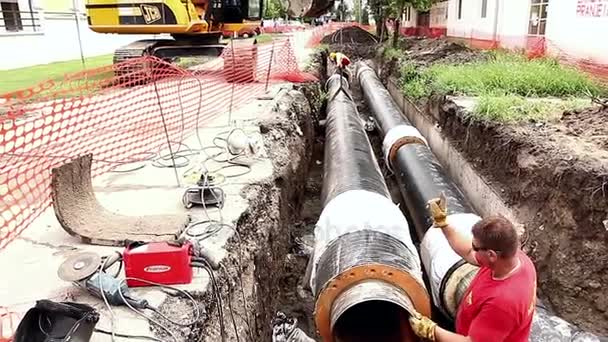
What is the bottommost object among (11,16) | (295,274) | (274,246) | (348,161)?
(295,274)

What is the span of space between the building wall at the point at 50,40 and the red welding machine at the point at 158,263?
45.2 ft

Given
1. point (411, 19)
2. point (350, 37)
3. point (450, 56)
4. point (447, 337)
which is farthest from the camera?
point (411, 19)

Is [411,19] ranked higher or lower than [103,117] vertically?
higher

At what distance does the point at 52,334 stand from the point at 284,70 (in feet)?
35.2

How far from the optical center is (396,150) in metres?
7.30

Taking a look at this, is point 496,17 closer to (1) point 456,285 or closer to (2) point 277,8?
(2) point 277,8

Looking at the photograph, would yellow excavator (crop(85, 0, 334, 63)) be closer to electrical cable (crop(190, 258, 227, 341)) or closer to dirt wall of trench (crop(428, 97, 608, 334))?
dirt wall of trench (crop(428, 97, 608, 334))

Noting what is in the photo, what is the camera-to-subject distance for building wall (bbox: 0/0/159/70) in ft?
52.5

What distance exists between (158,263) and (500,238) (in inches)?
72.8

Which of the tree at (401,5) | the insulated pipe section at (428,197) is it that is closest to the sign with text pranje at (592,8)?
the insulated pipe section at (428,197)

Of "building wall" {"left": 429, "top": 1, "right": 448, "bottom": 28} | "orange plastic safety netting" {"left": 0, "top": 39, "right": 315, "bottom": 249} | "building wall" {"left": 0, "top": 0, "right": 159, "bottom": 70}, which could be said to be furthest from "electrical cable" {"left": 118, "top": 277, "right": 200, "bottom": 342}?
"building wall" {"left": 429, "top": 1, "right": 448, "bottom": 28}

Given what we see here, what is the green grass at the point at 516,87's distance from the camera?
6.74 m

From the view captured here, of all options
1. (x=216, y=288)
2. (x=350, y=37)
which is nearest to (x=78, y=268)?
(x=216, y=288)

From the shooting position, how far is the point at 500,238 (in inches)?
99.7
